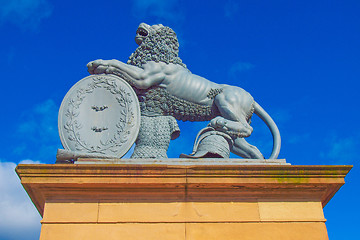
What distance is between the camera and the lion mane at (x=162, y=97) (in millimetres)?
7434

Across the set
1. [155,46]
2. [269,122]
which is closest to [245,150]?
[269,122]

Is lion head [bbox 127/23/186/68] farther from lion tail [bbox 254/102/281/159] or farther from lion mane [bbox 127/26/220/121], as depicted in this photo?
lion tail [bbox 254/102/281/159]

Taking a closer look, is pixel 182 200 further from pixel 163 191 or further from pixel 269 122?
pixel 269 122

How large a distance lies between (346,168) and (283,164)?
93cm

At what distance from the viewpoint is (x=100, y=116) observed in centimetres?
691

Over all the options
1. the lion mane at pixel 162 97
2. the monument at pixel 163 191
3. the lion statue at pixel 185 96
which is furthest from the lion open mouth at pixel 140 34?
the monument at pixel 163 191

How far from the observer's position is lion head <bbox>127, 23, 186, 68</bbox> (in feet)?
25.4

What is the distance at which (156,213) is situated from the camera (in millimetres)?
5742

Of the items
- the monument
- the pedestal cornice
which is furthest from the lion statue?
the pedestal cornice

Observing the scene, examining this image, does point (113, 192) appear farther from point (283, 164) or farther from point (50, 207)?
point (283, 164)

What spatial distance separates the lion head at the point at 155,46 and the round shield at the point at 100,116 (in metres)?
0.86

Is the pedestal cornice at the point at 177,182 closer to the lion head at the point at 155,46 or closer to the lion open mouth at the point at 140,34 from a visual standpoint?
the lion head at the point at 155,46

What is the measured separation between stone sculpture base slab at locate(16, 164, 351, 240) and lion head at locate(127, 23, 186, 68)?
2.62 meters

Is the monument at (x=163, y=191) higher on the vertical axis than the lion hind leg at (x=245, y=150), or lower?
lower
